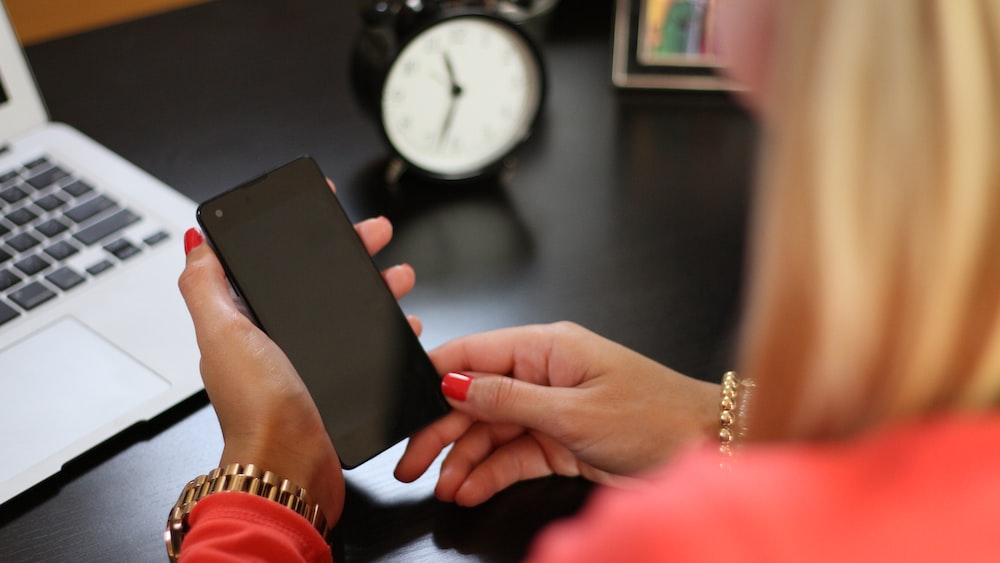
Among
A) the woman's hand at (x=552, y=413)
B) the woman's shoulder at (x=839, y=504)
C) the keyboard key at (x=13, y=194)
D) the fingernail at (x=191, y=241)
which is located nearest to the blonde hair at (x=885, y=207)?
the woman's shoulder at (x=839, y=504)

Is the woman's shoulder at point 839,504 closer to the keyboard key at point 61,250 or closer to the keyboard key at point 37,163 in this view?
the keyboard key at point 61,250

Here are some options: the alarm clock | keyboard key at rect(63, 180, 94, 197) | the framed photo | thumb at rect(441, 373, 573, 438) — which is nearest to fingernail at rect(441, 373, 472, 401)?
thumb at rect(441, 373, 573, 438)

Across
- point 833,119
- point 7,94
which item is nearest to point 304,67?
point 7,94

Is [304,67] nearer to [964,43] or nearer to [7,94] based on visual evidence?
[7,94]

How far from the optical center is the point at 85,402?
0.71m

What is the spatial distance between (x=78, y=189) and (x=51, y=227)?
0.19 feet

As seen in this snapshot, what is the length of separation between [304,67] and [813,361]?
→ 0.88 meters

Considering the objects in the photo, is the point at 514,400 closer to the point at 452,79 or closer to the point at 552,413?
the point at 552,413

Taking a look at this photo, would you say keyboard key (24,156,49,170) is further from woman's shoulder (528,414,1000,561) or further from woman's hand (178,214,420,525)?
woman's shoulder (528,414,1000,561)

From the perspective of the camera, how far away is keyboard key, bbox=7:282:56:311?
77 cm

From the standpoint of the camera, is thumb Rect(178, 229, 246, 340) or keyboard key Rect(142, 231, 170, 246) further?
keyboard key Rect(142, 231, 170, 246)

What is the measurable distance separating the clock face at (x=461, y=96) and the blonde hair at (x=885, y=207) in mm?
565

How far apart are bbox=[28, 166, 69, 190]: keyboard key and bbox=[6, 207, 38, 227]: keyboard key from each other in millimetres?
36

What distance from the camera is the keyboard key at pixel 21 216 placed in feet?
2.72
